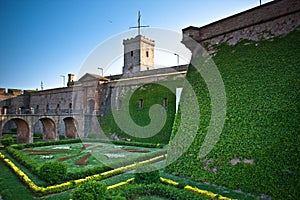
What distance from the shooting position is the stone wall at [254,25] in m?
9.09

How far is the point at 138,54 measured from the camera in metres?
32.3

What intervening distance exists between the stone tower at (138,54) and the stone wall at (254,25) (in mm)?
20106

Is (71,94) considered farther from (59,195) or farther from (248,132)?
(248,132)

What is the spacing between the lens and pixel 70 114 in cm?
2359

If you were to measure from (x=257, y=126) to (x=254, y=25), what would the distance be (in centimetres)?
518

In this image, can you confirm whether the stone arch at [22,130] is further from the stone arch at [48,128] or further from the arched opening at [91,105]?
the arched opening at [91,105]

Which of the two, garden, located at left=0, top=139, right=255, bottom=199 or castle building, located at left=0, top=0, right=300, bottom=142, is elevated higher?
castle building, located at left=0, top=0, right=300, bottom=142

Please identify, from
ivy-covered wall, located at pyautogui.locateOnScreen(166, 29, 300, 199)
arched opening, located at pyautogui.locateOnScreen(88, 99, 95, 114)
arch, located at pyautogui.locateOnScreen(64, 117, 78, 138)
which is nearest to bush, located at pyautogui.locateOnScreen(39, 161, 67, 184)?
ivy-covered wall, located at pyautogui.locateOnScreen(166, 29, 300, 199)

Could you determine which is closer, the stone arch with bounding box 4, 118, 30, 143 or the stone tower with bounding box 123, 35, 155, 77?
the stone arch with bounding box 4, 118, 30, 143

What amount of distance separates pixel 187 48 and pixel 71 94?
20.8 m

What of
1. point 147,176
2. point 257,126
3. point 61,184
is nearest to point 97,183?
point 147,176

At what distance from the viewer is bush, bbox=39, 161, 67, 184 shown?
858cm

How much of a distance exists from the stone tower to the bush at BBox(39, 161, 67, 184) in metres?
23.8

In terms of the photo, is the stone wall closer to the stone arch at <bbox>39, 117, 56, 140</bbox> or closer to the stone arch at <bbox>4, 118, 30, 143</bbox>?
the stone arch at <bbox>4, 118, 30, 143</bbox>
